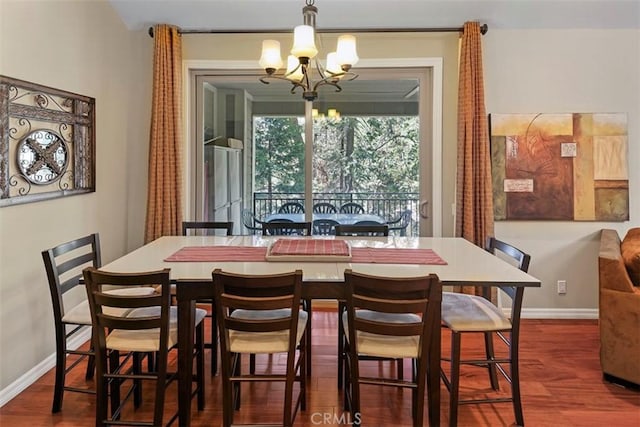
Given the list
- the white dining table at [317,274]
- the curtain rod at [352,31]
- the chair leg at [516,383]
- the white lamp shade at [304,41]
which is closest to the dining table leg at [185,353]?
the white dining table at [317,274]

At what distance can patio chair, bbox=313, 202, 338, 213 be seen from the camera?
Answer: 166 inches

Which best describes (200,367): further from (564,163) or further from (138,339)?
(564,163)

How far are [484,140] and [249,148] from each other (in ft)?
6.98

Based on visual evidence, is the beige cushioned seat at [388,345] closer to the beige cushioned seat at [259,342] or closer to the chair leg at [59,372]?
the beige cushioned seat at [259,342]

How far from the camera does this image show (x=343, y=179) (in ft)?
13.9

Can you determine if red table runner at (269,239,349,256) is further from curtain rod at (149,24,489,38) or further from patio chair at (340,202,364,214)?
curtain rod at (149,24,489,38)

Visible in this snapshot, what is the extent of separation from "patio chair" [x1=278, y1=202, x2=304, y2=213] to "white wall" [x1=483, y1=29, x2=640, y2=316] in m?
1.77

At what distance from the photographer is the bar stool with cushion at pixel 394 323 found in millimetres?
1829

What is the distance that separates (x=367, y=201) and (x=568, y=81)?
6.54ft

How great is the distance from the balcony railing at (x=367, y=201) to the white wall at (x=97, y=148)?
1.13 meters

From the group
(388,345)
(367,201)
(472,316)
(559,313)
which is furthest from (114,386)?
(559,313)

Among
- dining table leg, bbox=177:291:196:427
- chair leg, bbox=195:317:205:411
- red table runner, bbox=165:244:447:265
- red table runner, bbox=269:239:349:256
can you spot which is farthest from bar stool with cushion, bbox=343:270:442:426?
chair leg, bbox=195:317:205:411

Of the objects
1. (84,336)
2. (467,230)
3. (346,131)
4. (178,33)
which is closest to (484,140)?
(467,230)

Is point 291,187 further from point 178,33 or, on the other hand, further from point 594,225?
point 594,225
